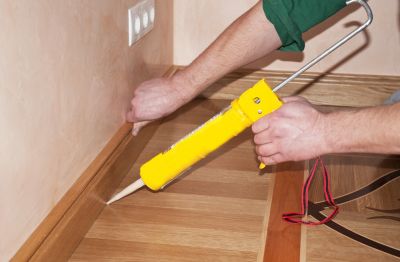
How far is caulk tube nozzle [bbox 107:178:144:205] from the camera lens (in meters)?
1.14

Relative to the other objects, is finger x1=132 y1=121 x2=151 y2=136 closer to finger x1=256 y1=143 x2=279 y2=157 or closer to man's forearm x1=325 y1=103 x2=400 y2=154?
finger x1=256 y1=143 x2=279 y2=157

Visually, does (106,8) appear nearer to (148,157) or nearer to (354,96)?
(148,157)

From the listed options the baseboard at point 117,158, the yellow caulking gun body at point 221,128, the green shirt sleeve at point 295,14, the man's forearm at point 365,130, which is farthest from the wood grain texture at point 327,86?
the man's forearm at point 365,130

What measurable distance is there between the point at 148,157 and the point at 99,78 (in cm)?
33

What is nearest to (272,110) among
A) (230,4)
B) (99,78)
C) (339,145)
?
(339,145)

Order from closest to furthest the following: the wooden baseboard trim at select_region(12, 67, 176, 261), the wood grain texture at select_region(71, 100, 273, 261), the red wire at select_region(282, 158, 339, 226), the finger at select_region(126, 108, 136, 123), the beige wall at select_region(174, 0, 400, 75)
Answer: the wooden baseboard trim at select_region(12, 67, 176, 261) → the wood grain texture at select_region(71, 100, 273, 261) → the red wire at select_region(282, 158, 339, 226) → the finger at select_region(126, 108, 136, 123) → the beige wall at select_region(174, 0, 400, 75)

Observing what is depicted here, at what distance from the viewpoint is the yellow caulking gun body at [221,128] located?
971 mm

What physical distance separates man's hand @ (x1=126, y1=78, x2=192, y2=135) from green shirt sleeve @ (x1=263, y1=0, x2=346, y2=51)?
0.79 feet

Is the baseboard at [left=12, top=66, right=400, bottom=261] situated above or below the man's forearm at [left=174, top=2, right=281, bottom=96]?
below

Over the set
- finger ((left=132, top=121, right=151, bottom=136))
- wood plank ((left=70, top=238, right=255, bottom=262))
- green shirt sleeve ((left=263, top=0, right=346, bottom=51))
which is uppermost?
green shirt sleeve ((left=263, top=0, right=346, bottom=51))

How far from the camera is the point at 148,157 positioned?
1443mm

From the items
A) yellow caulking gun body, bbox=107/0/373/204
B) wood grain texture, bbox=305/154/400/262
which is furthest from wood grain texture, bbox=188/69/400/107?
yellow caulking gun body, bbox=107/0/373/204

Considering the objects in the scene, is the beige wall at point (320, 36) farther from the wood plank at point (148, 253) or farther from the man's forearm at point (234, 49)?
the wood plank at point (148, 253)

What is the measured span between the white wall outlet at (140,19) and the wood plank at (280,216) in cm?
48
